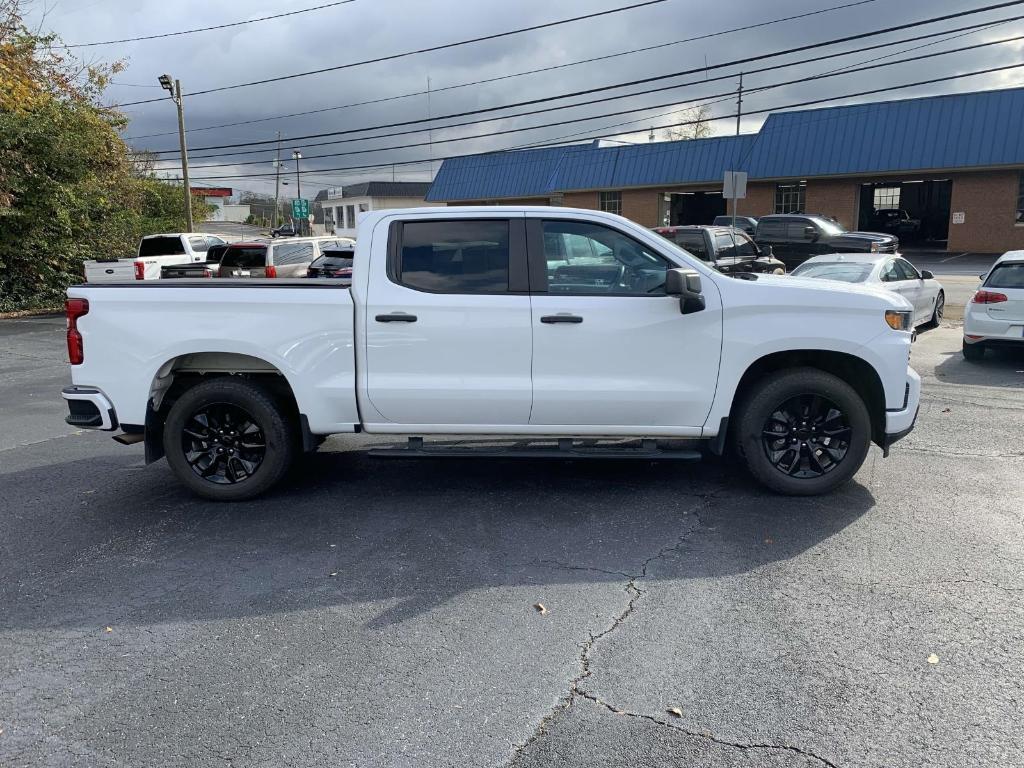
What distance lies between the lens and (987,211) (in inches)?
1264

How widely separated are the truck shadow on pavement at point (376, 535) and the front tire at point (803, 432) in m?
0.19

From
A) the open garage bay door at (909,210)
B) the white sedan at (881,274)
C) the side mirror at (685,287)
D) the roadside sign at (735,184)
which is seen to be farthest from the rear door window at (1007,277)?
the open garage bay door at (909,210)

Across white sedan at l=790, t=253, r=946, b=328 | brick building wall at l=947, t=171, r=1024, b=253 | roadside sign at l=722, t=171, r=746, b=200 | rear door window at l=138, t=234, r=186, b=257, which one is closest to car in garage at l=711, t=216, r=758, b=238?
roadside sign at l=722, t=171, r=746, b=200

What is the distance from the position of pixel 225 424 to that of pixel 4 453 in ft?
9.95

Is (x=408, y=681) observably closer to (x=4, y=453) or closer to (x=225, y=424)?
(x=225, y=424)

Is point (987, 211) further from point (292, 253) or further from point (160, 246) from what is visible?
point (160, 246)

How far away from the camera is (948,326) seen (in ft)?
52.9

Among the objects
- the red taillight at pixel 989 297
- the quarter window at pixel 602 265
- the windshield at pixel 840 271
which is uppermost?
the quarter window at pixel 602 265

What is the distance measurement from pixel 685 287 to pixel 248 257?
50.8ft

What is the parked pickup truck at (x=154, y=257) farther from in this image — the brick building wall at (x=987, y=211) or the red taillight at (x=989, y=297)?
the brick building wall at (x=987, y=211)

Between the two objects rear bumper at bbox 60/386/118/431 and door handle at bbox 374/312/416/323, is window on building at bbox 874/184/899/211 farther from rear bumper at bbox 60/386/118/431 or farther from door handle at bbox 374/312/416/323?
rear bumper at bbox 60/386/118/431

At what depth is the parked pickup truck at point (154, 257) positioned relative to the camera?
68.3ft

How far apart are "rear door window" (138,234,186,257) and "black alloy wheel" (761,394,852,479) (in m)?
22.0

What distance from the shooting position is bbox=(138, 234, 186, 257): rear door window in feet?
79.1
